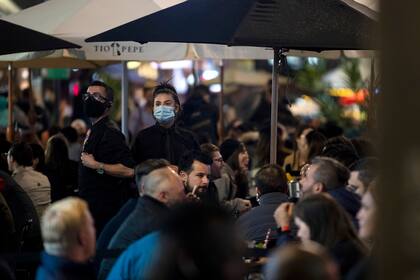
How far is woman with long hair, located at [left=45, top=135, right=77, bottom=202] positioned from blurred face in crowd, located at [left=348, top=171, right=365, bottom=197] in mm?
4256

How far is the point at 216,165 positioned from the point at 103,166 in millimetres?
1192

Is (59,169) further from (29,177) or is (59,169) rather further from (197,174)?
(197,174)

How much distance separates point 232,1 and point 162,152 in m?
1.58

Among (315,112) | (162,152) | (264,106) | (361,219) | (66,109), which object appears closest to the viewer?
(361,219)

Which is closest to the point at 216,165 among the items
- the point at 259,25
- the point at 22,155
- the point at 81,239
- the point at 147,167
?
the point at 22,155

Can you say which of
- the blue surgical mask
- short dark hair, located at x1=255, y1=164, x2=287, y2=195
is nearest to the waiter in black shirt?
the blue surgical mask

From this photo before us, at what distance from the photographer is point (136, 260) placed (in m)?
6.27

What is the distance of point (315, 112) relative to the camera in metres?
30.5

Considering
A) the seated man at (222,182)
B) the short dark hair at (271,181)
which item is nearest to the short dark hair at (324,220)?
the short dark hair at (271,181)

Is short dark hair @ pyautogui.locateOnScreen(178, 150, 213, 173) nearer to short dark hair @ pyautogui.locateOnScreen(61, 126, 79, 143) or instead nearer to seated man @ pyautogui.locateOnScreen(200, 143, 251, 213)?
seated man @ pyautogui.locateOnScreen(200, 143, 251, 213)

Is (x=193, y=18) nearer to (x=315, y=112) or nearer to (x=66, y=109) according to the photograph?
(x=66, y=109)

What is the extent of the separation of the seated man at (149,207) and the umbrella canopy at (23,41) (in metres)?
2.95

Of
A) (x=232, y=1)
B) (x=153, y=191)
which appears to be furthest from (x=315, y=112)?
(x=153, y=191)

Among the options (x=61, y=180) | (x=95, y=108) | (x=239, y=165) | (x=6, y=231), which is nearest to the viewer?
(x=6, y=231)
